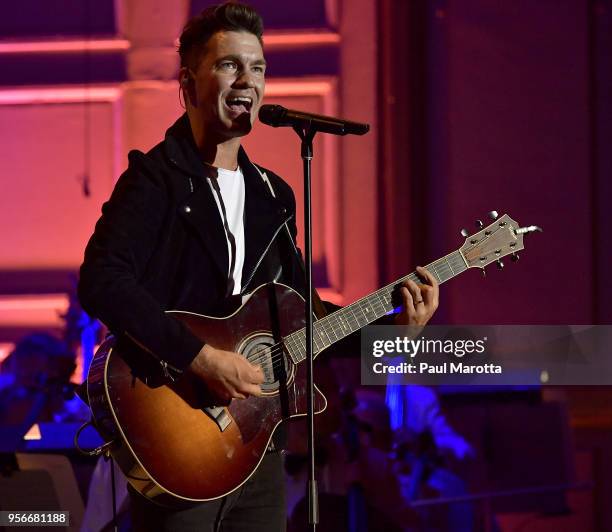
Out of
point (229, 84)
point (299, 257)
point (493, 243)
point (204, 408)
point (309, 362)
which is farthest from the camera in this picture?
point (493, 243)

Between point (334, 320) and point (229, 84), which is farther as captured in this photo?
point (334, 320)

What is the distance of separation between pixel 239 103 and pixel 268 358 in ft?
2.13

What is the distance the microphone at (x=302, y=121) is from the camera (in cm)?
220

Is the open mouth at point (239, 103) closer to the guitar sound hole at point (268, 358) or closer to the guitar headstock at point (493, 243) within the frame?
the guitar sound hole at point (268, 358)

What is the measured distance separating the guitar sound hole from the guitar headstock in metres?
0.69

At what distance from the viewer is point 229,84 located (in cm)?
237

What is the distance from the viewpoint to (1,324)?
171 inches

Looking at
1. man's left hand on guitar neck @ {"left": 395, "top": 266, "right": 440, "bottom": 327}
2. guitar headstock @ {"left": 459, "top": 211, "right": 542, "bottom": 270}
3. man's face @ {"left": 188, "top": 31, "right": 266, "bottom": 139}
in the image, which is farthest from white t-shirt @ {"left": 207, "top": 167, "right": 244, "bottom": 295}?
guitar headstock @ {"left": 459, "top": 211, "right": 542, "bottom": 270}

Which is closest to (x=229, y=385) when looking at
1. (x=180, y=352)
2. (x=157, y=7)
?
(x=180, y=352)

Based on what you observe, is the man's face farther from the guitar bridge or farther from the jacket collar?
the guitar bridge

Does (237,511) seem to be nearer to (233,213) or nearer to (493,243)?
(233,213)

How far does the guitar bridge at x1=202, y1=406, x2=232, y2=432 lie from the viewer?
2256 millimetres

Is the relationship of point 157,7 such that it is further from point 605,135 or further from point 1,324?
point 605,135

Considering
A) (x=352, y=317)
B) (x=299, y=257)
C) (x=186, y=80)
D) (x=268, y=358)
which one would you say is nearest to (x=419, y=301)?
(x=352, y=317)
